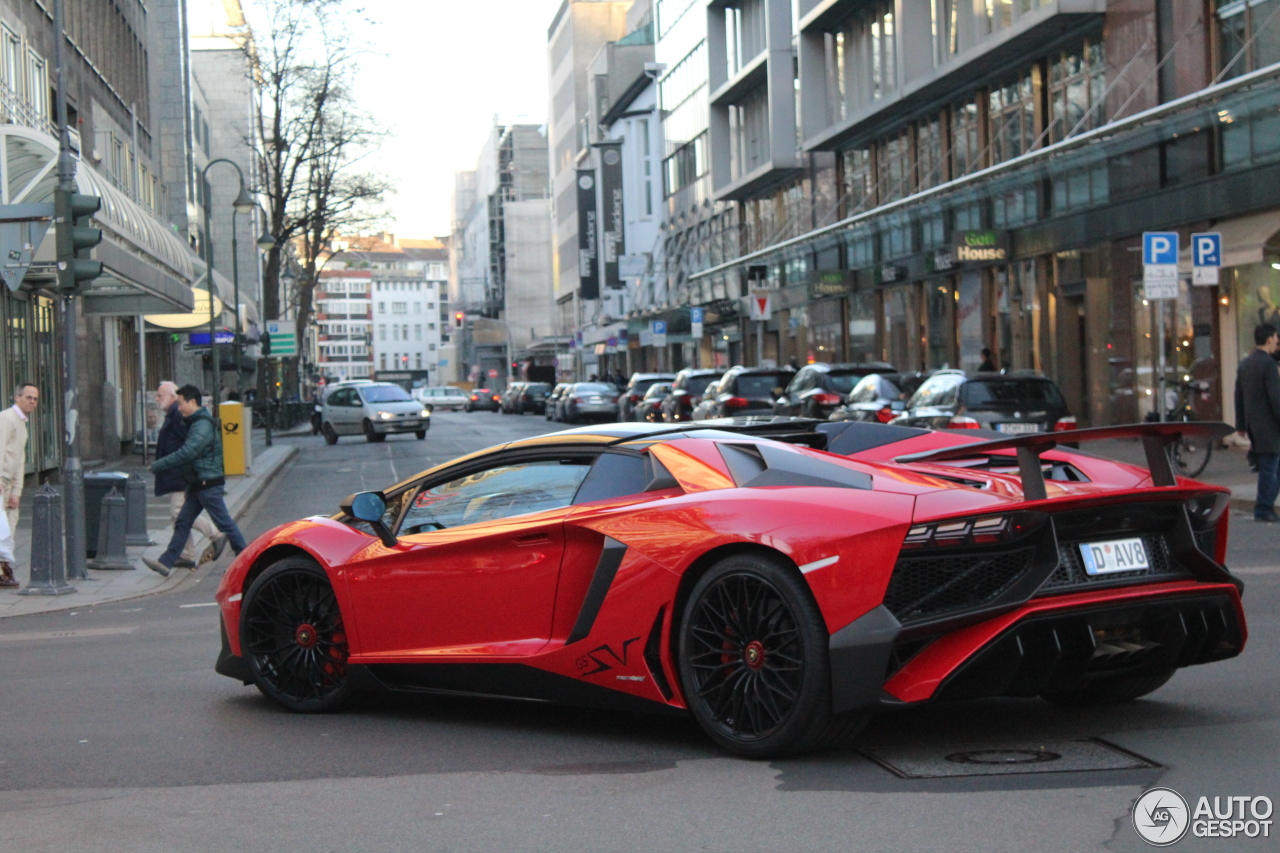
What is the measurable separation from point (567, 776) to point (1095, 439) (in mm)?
2245

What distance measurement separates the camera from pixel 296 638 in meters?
7.14

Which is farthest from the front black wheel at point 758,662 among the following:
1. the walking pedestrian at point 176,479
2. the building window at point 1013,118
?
the building window at point 1013,118

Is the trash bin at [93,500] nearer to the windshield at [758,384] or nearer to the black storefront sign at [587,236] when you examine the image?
the windshield at [758,384]

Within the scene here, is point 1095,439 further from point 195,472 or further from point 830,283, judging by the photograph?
point 830,283

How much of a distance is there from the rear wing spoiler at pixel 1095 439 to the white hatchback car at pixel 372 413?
126 ft

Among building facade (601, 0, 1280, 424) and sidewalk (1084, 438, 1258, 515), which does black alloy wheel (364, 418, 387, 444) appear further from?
sidewalk (1084, 438, 1258, 515)

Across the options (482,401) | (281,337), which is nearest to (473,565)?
(281,337)

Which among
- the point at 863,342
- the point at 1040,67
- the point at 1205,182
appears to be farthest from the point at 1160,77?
the point at 863,342

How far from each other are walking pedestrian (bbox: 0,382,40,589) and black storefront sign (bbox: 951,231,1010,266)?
2350 centimetres

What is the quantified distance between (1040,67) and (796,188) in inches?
798

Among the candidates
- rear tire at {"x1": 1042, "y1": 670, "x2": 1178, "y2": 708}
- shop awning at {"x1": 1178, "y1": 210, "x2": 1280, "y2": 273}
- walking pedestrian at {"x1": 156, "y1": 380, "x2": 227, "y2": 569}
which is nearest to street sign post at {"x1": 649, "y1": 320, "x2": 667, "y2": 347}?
shop awning at {"x1": 1178, "y1": 210, "x2": 1280, "y2": 273}

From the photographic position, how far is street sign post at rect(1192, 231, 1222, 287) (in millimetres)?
19016

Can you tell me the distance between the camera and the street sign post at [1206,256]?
749 inches

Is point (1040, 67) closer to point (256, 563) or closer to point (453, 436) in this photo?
point (453, 436)
